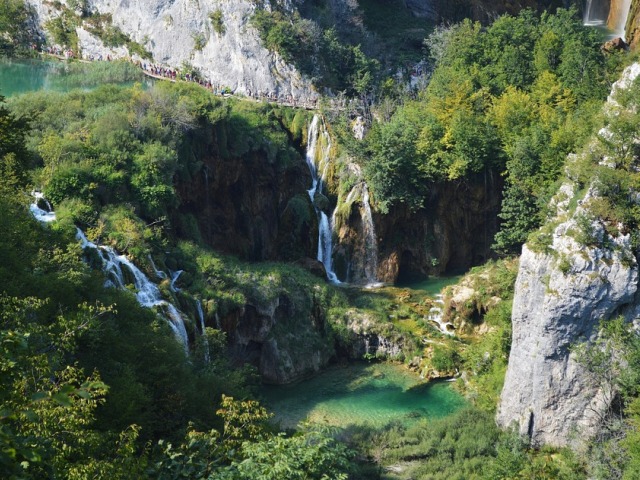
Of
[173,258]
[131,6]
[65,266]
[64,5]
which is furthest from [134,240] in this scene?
[64,5]

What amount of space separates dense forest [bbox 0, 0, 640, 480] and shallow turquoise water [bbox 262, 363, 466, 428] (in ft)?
3.52

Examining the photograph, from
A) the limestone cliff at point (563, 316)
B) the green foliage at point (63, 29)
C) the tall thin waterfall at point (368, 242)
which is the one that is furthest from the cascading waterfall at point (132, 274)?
the green foliage at point (63, 29)

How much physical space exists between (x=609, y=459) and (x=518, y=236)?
16184 mm

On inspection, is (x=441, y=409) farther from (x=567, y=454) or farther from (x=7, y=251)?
(x=7, y=251)

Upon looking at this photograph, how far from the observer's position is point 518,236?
3572cm

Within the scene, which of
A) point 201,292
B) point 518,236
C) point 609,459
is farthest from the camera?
point 518,236

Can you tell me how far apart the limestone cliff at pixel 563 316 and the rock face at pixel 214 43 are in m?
26.3

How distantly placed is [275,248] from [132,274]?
15.9m

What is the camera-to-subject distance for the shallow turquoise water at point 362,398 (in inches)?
1009

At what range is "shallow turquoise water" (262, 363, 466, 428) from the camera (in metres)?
25.6

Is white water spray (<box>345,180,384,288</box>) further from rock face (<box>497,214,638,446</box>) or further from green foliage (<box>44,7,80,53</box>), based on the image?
green foliage (<box>44,7,80,53</box>)

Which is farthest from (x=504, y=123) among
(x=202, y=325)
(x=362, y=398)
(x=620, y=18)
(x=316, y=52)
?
(x=620, y=18)

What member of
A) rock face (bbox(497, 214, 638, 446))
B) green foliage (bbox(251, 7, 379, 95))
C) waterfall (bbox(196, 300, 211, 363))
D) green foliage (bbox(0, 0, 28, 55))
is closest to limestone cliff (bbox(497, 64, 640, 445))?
rock face (bbox(497, 214, 638, 446))

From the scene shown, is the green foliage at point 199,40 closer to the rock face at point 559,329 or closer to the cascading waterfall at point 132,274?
the cascading waterfall at point 132,274
